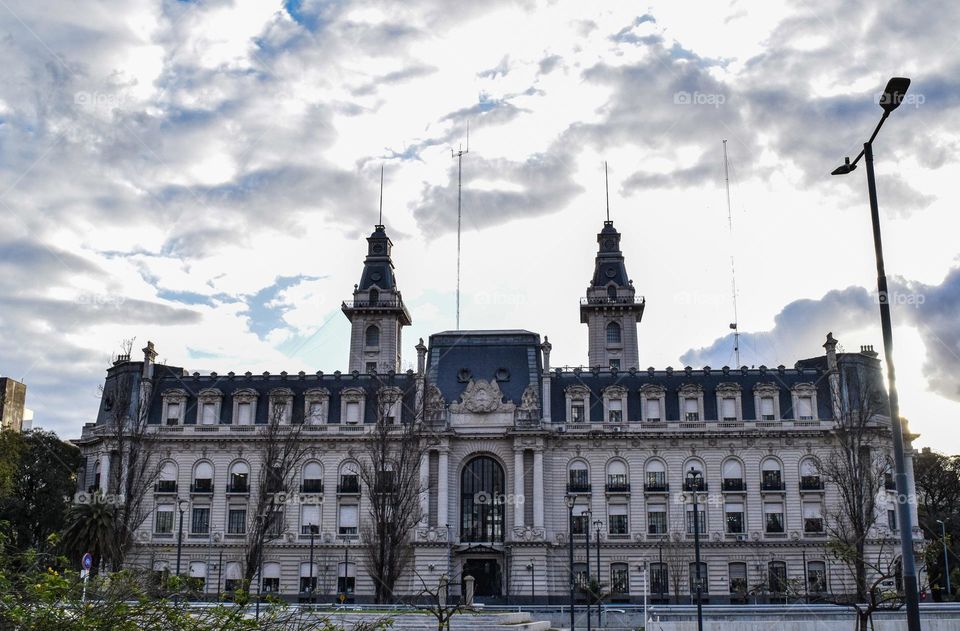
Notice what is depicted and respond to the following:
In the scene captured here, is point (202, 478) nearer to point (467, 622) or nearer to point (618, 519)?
point (618, 519)

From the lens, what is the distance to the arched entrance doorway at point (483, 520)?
69312mm

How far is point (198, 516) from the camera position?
240 feet

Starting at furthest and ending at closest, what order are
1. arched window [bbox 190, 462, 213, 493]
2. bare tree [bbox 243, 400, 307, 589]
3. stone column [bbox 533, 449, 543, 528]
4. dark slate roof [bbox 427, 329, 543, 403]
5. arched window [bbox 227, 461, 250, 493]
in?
dark slate roof [bbox 427, 329, 543, 403]
arched window [bbox 190, 462, 213, 493]
arched window [bbox 227, 461, 250, 493]
stone column [bbox 533, 449, 543, 528]
bare tree [bbox 243, 400, 307, 589]

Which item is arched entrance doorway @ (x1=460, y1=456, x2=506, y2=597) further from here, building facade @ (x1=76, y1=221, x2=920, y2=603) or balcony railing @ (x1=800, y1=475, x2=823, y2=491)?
balcony railing @ (x1=800, y1=475, x2=823, y2=491)

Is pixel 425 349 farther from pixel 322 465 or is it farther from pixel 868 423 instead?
pixel 868 423

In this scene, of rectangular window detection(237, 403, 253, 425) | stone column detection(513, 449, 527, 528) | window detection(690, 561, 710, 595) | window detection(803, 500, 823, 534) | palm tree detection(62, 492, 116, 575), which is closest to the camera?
palm tree detection(62, 492, 116, 575)

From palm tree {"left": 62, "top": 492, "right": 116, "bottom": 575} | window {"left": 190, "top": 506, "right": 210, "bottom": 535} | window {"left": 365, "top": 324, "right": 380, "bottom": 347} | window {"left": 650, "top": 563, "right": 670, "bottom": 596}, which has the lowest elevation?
window {"left": 650, "top": 563, "right": 670, "bottom": 596}

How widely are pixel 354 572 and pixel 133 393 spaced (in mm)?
21714

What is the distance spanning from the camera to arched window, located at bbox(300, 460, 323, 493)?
72.8 m

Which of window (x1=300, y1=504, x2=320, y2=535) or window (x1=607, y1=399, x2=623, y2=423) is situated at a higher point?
window (x1=607, y1=399, x2=623, y2=423)

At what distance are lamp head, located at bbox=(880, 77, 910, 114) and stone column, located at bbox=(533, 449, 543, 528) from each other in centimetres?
5412

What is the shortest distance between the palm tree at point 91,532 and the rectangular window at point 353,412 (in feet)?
74.9

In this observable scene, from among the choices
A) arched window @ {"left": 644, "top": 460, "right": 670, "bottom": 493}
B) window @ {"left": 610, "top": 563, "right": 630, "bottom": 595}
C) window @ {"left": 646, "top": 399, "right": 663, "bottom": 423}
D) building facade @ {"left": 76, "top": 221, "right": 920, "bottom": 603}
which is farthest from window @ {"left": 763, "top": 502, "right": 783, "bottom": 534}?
window @ {"left": 610, "top": 563, "right": 630, "bottom": 595}

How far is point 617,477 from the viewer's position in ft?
234
